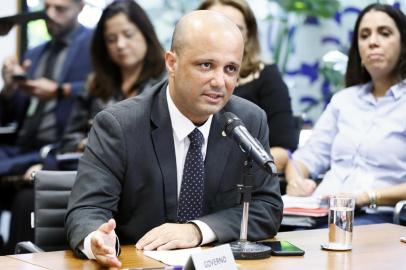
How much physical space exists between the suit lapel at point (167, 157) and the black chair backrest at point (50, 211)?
0.51 m

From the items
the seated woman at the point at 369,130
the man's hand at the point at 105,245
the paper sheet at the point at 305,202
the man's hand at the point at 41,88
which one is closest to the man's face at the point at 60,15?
the man's hand at the point at 41,88

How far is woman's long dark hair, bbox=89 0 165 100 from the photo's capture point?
464 cm

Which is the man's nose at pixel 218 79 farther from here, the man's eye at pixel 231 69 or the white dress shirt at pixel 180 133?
the white dress shirt at pixel 180 133

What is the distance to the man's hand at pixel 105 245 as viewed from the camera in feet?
6.68

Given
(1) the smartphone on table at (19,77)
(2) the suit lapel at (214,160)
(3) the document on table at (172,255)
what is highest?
(1) the smartphone on table at (19,77)

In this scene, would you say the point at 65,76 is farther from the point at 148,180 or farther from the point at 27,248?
the point at 148,180

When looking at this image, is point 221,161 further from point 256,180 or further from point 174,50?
point 174,50

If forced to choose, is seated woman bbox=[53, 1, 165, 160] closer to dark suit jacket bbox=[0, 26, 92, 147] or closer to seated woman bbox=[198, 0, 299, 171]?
dark suit jacket bbox=[0, 26, 92, 147]

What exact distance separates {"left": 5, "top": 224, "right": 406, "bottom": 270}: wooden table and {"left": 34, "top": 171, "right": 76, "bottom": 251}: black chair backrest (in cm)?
51

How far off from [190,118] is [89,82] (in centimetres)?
→ 249

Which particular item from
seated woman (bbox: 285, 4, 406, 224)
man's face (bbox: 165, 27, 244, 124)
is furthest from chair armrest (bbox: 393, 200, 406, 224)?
man's face (bbox: 165, 27, 244, 124)

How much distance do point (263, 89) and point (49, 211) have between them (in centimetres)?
163

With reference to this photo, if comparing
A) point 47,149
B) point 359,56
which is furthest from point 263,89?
point 47,149

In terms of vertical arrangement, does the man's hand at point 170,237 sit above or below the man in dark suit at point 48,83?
below
